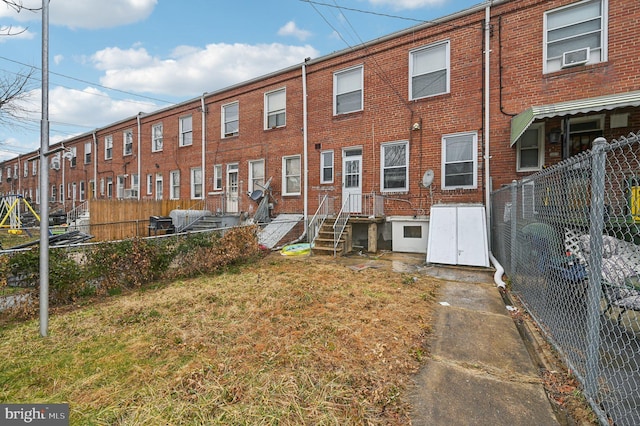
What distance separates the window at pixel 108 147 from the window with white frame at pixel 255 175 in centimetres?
1317

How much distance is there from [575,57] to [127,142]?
22.2 metres

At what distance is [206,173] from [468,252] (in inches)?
501

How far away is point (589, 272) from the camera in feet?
7.66

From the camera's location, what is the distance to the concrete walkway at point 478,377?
226 cm

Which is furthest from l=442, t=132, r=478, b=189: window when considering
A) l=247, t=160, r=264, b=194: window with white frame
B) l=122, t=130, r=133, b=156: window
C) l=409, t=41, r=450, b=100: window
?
l=122, t=130, r=133, b=156: window

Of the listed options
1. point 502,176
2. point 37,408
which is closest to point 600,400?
point 37,408

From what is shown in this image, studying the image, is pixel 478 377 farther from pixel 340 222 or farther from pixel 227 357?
pixel 340 222

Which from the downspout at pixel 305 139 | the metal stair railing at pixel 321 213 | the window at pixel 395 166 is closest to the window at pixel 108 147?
the downspout at pixel 305 139

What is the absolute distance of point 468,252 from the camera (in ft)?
24.8

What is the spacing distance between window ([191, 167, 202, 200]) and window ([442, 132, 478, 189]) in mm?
12039

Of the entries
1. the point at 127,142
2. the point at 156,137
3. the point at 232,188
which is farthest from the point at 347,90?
the point at 127,142

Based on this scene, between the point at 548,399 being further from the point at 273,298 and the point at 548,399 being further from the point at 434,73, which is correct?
the point at 434,73

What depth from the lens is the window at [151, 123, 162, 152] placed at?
58.6ft

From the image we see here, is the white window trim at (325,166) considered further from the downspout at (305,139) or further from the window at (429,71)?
the window at (429,71)
